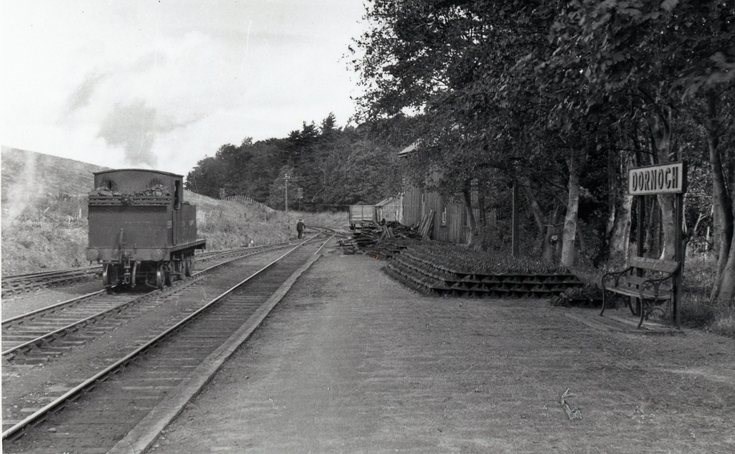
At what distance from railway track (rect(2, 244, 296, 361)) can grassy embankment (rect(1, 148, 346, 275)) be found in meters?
6.82

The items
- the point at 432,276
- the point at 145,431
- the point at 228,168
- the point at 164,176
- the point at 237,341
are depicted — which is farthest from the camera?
the point at 228,168

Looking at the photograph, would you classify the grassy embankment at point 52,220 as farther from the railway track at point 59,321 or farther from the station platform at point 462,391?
the station platform at point 462,391

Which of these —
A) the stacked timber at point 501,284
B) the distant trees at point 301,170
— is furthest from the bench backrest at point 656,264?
the distant trees at point 301,170

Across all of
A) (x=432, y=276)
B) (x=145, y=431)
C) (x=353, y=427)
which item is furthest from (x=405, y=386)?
(x=432, y=276)

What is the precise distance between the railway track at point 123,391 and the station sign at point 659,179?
7.45 m

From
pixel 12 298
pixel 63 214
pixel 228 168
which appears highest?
pixel 228 168

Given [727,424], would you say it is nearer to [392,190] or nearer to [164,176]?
[164,176]

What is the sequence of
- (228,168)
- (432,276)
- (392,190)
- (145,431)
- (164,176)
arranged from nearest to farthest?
1. (145,431)
2. (432,276)
3. (164,176)
4. (392,190)
5. (228,168)

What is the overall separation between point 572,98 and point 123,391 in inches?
282

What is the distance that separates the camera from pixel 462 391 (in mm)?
6625

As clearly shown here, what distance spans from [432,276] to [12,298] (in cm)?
996

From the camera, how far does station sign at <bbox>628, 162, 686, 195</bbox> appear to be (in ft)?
32.4

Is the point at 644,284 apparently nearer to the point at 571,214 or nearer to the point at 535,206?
the point at 571,214

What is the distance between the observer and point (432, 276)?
53.6 feet
